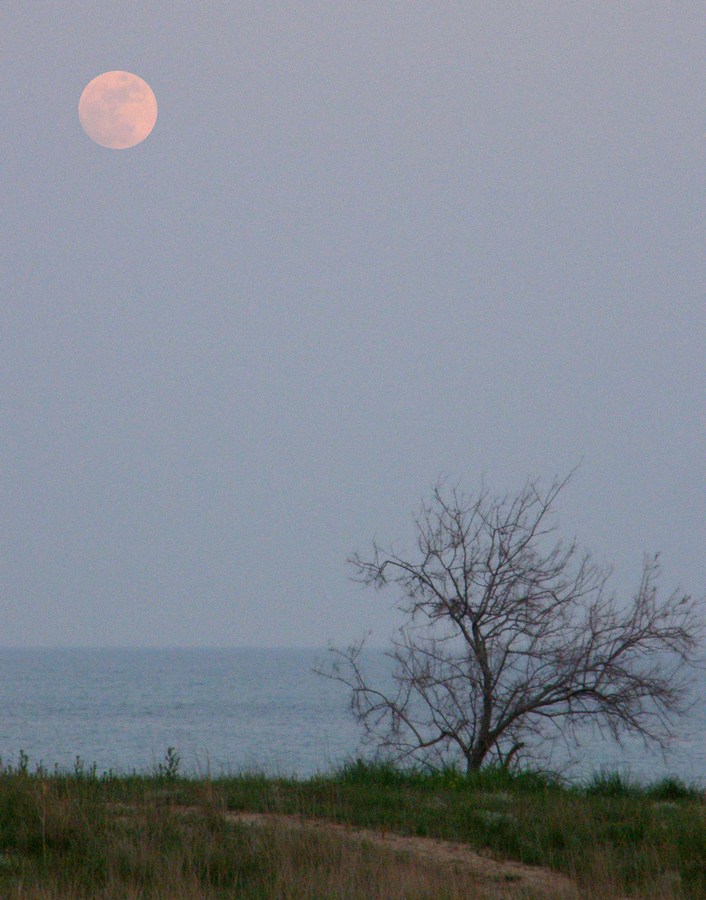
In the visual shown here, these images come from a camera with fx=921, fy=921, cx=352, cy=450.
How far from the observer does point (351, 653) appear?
45.8 ft

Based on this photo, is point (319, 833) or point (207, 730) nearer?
point (319, 833)

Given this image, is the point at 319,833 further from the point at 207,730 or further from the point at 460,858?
the point at 207,730

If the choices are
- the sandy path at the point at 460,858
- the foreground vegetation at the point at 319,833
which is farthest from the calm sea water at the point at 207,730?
the sandy path at the point at 460,858

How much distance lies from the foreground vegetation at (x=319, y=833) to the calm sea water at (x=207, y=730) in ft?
3.32

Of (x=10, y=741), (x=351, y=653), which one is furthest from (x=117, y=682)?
(x=351, y=653)

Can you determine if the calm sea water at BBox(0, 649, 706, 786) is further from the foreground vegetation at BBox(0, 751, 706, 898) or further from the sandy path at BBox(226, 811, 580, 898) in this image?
the sandy path at BBox(226, 811, 580, 898)

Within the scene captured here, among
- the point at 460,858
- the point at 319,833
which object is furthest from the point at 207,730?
the point at 460,858

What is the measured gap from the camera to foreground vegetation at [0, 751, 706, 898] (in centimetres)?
650

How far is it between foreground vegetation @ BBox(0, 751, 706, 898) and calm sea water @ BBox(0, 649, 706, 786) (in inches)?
39.8

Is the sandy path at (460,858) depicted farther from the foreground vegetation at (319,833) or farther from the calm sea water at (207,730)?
the calm sea water at (207,730)

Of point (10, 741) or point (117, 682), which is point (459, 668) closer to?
point (10, 741)

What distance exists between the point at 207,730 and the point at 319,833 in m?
42.0

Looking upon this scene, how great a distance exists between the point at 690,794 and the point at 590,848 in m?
3.77

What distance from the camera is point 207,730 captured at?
47688mm
